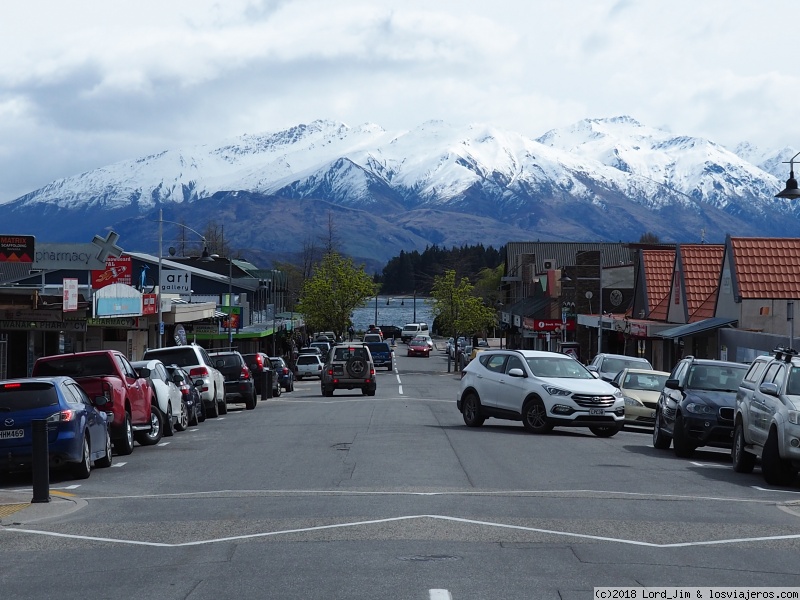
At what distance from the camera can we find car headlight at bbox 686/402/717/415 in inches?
818

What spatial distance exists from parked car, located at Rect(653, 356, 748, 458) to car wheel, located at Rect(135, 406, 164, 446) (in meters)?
9.58

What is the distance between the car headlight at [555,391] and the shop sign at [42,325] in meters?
17.3

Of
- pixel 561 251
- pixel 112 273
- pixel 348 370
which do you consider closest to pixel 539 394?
pixel 348 370

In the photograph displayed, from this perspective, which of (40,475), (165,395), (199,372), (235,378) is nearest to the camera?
(40,475)

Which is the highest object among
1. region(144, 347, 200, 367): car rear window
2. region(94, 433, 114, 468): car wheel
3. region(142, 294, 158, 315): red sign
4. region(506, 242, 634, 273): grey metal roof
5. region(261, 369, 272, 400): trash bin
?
region(506, 242, 634, 273): grey metal roof

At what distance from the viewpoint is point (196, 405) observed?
2958cm

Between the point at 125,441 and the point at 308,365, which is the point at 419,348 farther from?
the point at 125,441

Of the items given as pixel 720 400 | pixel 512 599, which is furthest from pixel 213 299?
pixel 512 599

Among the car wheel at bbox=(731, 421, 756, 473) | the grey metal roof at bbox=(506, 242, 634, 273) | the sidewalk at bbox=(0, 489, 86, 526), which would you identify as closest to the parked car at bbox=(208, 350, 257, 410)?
the car wheel at bbox=(731, 421, 756, 473)

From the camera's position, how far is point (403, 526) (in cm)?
1193

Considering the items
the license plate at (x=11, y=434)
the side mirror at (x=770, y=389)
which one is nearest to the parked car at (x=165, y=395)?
the license plate at (x=11, y=434)

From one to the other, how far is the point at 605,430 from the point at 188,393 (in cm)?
970

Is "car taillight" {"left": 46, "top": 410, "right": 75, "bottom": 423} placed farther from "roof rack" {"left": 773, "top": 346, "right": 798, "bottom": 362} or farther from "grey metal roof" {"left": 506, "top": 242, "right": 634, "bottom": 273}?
"grey metal roof" {"left": 506, "top": 242, "right": 634, "bottom": 273}

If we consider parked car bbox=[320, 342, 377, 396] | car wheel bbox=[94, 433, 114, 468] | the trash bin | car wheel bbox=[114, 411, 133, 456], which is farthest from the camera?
the trash bin
